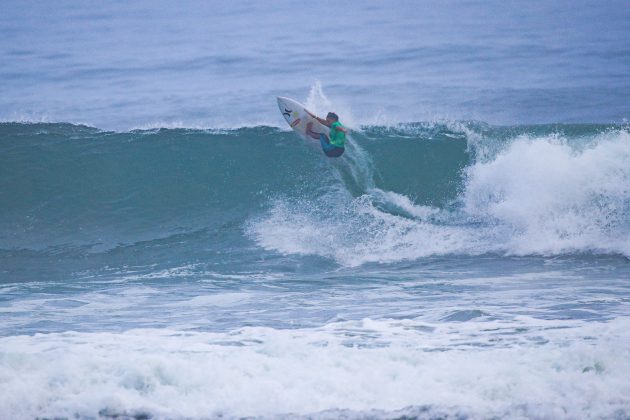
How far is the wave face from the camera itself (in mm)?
12461

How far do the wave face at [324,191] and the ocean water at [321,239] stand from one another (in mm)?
45

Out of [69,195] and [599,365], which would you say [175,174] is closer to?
[69,195]

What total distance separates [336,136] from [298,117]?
1314 mm

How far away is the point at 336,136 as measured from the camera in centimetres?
1404

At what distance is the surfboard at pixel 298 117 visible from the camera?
14891 mm

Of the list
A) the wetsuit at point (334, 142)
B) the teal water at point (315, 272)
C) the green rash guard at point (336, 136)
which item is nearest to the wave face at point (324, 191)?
the teal water at point (315, 272)

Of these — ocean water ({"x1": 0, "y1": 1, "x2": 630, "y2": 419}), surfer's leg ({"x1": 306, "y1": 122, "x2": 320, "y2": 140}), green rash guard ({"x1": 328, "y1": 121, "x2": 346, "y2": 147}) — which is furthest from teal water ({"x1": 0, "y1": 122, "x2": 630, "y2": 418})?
green rash guard ({"x1": 328, "y1": 121, "x2": 346, "y2": 147})

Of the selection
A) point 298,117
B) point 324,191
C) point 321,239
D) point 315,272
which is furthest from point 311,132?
point 315,272

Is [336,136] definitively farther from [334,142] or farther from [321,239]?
[321,239]

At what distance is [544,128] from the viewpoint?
16.0 m

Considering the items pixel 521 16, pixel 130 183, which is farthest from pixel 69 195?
pixel 521 16

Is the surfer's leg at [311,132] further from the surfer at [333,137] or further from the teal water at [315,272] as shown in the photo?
the teal water at [315,272]

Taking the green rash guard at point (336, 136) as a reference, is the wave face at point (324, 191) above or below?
below

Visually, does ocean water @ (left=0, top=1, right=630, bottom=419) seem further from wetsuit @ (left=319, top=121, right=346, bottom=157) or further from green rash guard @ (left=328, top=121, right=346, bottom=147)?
green rash guard @ (left=328, top=121, right=346, bottom=147)
